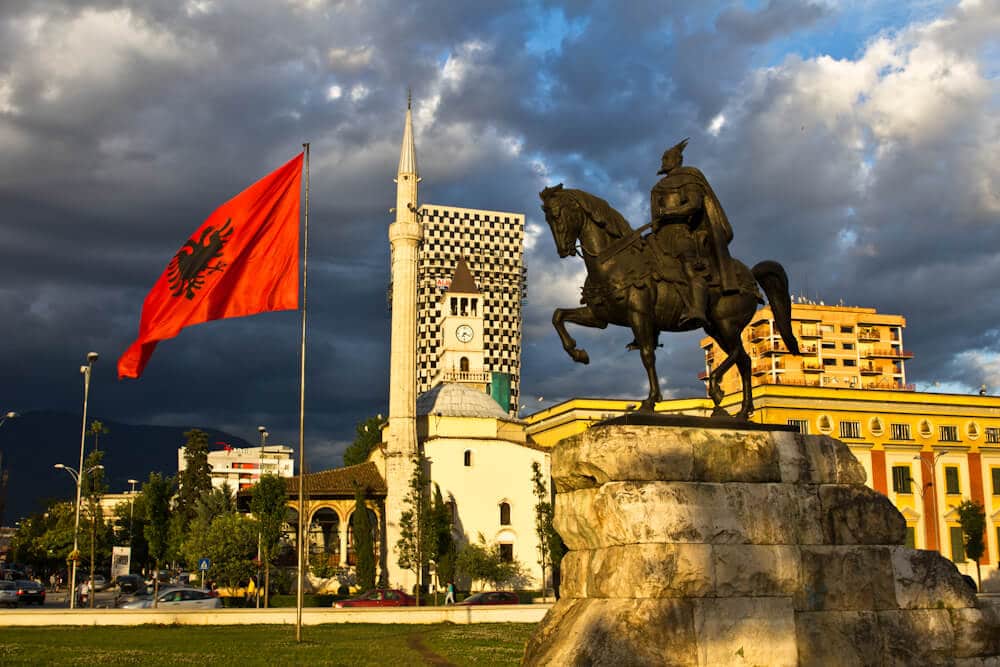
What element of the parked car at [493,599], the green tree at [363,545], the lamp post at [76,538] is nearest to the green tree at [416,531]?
the green tree at [363,545]

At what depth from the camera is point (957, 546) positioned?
57312 millimetres

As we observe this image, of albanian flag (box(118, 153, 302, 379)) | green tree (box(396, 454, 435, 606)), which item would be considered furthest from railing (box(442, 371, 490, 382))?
albanian flag (box(118, 153, 302, 379))

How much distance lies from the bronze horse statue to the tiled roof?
A: 156 feet

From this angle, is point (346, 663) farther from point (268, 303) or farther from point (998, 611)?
point (998, 611)

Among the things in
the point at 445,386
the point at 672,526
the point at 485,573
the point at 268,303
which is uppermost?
the point at 445,386

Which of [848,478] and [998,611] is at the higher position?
[848,478]

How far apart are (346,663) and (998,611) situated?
32.4ft

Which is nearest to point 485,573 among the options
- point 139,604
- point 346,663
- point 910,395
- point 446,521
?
point 446,521

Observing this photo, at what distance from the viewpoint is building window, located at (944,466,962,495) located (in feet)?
192

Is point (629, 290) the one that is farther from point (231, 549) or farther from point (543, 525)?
point (543, 525)

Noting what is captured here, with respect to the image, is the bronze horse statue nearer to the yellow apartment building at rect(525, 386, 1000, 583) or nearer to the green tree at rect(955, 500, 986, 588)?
the yellow apartment building at rect(525, 386, 1000, 583)

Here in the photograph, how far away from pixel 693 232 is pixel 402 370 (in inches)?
1902

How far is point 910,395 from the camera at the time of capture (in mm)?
59344

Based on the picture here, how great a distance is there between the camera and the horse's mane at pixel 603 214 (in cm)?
1124
